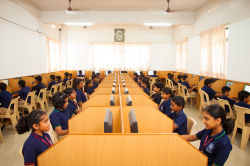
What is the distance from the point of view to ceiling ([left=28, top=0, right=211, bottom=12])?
621 centimetres

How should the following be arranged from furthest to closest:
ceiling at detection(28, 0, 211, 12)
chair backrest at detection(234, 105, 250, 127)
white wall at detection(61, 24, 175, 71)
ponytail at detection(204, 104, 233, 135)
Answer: white wall at detection(61, 24, 175, 71) < ceiling at detection(28, 0, 211, 12) < chair backrest at detection(234, 105, 250, 127) < ponytail at detection(204, 104, 233, 135)

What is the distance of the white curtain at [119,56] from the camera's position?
9.93m

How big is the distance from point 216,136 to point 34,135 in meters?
1.37

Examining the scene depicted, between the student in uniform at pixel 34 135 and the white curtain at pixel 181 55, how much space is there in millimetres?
7833

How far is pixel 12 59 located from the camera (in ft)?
17.5

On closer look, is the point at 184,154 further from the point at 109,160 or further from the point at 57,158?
the point at 57,158

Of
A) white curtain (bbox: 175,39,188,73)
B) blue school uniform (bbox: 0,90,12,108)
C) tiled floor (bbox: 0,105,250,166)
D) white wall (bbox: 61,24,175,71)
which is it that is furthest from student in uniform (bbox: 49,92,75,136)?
white wall (bbox: 61,24,175,71)

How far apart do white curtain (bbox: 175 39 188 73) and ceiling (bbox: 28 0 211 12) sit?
180 cm

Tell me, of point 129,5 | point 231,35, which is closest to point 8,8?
point 129,5

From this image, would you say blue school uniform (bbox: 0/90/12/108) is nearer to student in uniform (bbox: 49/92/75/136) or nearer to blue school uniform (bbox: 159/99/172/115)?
student in uniform (bbox: 49/92/75/136)

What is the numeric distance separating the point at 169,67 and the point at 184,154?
9753mm

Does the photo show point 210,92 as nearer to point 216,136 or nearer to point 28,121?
point 216,136

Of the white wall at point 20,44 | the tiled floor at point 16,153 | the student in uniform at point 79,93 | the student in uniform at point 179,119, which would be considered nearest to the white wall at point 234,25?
the tiled floor at point 16,153

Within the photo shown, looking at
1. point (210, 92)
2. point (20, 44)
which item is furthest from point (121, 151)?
point (20, 44)
